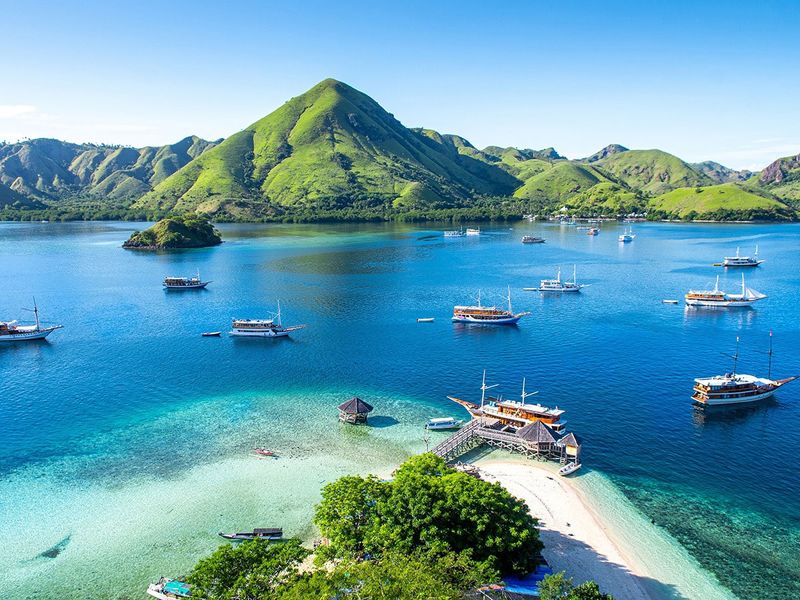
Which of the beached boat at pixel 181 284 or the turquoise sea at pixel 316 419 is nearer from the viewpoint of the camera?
the turquoise sea at pixel 316 419

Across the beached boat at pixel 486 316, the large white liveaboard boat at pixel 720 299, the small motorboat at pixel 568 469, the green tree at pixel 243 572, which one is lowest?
the small motorboat at pixel 568 469

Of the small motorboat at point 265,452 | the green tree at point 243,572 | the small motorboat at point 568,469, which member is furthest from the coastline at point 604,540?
the small motorboat at point 265,452

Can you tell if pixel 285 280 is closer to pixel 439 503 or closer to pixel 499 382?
pixel 499 382

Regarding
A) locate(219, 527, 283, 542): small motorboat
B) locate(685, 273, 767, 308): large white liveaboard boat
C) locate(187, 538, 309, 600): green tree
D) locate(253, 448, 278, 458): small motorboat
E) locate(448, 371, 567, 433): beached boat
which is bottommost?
locate(219, 527, 283, 542): small motorboat

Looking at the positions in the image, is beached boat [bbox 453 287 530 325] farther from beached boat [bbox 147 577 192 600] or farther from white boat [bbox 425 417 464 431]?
beached boat [bbox 147 577 192 600]

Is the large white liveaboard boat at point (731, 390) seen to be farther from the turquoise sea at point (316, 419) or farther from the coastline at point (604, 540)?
the coastline at point (604, 540)


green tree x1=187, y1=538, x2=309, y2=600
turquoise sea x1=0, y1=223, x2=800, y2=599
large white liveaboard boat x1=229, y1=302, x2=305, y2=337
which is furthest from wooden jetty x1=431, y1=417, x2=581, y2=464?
large white liveaboard boat x1=229, y1=302, x2=305, y2=337
